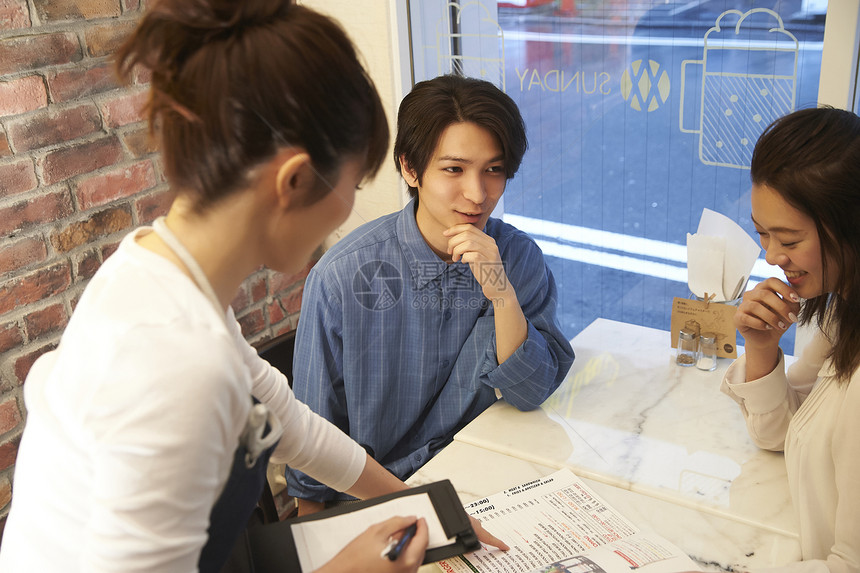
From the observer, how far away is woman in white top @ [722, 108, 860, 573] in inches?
37.1

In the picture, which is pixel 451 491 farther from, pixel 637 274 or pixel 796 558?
pixel 637 274

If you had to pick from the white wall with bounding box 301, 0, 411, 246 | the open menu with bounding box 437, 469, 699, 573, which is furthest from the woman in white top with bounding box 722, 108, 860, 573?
the white wall with bounding box 301, 0, 411, 246

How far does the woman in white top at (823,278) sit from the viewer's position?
0.94 m

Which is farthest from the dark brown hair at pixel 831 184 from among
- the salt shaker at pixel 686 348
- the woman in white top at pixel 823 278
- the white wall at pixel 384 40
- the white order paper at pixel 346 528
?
the white wall at pixel 384 40

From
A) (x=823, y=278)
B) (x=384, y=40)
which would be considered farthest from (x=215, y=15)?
(x=384, y=40)

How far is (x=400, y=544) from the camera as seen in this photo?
744 millimetres

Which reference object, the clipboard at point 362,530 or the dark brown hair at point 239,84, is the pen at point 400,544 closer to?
the clipboard at point 362,530

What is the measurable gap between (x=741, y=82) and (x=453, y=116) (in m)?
0.61

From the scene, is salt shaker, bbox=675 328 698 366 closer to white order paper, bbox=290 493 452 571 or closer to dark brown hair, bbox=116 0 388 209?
white order paper, bbox=290 493 452 571

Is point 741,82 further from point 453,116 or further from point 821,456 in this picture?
point 821,456

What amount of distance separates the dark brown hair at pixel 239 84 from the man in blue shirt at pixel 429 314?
725 millimetres

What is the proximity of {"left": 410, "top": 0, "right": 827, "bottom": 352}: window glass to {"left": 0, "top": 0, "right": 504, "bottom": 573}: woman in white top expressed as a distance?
1074mm

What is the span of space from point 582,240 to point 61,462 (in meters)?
1.45

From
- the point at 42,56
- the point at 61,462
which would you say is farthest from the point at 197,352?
the point at 42,56
